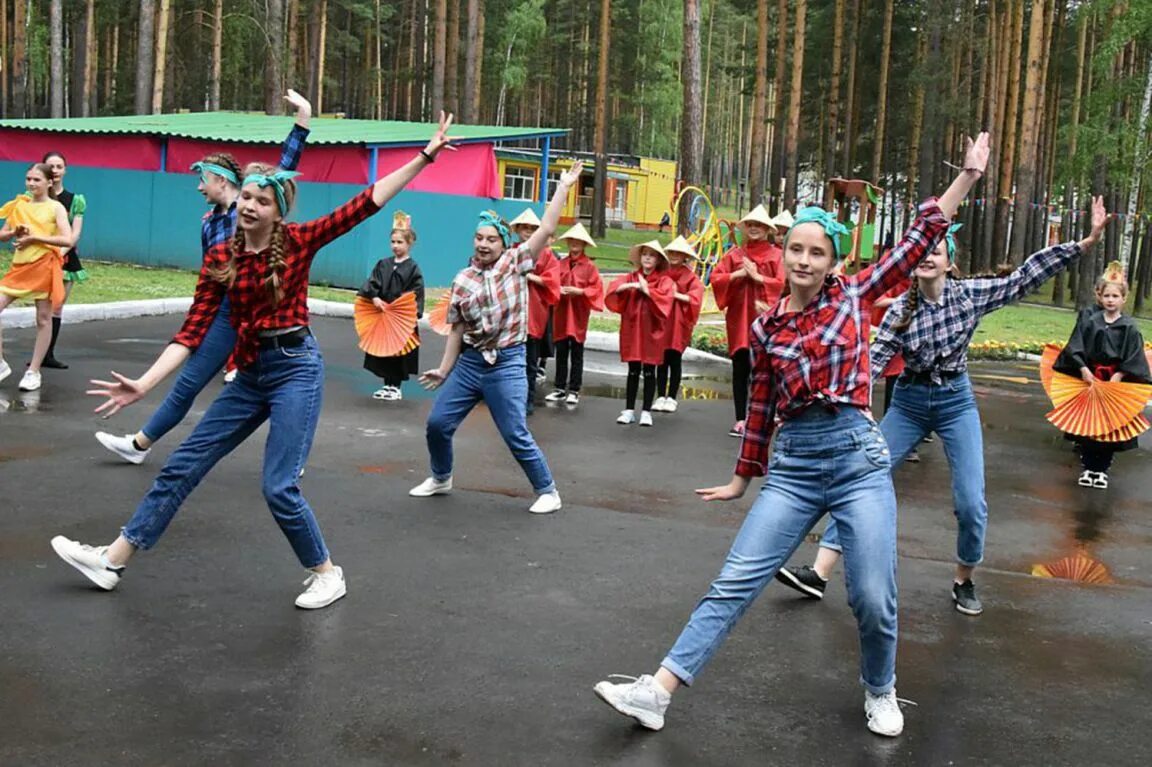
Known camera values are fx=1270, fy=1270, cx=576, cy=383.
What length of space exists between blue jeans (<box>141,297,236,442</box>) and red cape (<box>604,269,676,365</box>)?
4862 mm

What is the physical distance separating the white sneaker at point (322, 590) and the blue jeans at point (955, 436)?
91.7 inches

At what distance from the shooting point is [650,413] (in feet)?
38.7

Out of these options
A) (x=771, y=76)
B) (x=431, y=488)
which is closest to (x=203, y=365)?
(x=431, y=488)

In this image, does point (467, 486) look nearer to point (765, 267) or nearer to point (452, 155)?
point (765, 267)

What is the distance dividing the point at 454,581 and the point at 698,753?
2.17m

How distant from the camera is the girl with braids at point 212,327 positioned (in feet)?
20.3

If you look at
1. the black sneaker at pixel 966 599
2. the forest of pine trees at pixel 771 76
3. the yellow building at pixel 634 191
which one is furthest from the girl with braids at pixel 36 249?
the yellow building at pixel 634 191

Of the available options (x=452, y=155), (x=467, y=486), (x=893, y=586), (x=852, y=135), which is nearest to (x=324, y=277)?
(x=452, y=155)

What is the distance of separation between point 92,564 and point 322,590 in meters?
1.02

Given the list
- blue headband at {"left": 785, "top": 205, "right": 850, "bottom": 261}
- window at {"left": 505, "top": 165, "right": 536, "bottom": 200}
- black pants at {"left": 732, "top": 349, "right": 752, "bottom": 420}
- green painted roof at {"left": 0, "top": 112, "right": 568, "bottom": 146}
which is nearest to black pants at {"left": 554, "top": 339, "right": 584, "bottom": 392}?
black pants at {"left": 732, "top": 349, "right": 752, "bottom": 420}

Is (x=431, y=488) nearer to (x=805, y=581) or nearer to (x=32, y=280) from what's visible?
(x=805, y=581)

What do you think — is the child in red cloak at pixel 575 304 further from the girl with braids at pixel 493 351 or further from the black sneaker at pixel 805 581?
the black sneaker at pixel 805 581

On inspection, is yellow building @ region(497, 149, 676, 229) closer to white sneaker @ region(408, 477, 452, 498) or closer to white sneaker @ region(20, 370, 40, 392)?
white sneaker @ region(20, 370, 40, 392)

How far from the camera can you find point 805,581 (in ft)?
20.6
